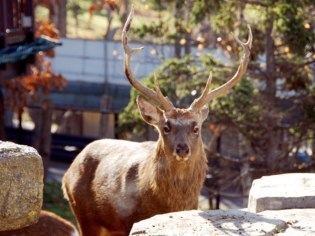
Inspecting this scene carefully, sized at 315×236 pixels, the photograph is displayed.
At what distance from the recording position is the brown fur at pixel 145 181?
28.3 ft

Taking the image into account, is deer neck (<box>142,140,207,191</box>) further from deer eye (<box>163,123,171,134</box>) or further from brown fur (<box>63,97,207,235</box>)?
deer eye (<box>163,123,171,134</box>)

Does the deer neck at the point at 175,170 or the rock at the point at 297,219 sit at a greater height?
the rock at the point at 297,219

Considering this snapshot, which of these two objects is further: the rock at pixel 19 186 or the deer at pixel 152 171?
the deer at pixel 152 171

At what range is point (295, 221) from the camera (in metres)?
5.71

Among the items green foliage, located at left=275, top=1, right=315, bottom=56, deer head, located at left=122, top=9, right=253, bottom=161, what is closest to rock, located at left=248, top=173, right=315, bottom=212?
deer head, located at left=122, top=9, right=253, bottom=161

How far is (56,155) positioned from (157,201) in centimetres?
1382

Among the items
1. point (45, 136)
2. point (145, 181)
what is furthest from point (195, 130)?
point (45, 136)

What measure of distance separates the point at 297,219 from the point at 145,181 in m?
3.26

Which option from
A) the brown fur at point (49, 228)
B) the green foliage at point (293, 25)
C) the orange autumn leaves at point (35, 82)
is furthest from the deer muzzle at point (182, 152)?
the orange autumn leaves at point (35, 82)

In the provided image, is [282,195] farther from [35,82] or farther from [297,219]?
[35,82]

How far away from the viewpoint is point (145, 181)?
884cm

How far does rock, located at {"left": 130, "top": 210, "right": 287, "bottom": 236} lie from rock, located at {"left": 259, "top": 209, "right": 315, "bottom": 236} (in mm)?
60

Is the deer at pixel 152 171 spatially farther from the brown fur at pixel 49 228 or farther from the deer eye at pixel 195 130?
the brown fur at pixel 49 228

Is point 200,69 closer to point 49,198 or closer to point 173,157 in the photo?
point 49,198
